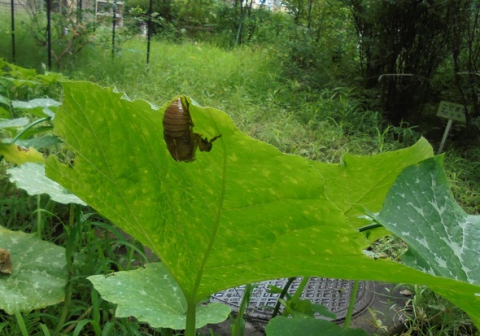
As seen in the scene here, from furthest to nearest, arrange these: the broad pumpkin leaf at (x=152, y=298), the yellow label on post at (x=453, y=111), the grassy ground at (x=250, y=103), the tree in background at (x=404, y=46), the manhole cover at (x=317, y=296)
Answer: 1. the tree in background at (x=404, y=46)
2. the yellow label on post at (x=453, y=111)
3. the grassy ground at (x=250, y=103)
4. the manhole cover at (x=317, y=296)
5. the broad pumpkin leaf at (x=152, y=298)

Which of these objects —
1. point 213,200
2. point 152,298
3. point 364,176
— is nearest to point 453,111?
point 364,176

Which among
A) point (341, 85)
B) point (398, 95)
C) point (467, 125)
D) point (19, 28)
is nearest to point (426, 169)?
point (467, 125)

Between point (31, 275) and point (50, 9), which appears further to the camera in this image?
point (50, 9)

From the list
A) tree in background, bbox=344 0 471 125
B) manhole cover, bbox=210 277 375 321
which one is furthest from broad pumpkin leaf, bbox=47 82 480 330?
tree in background, bbox=344 0 471 125

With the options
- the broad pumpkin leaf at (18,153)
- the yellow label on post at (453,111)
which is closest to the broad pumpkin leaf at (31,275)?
the broad pumpkin leaf at (18,153)

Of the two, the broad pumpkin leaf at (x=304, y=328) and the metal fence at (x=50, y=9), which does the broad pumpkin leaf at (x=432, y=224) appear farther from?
the metal fence at (x=50, y=9)

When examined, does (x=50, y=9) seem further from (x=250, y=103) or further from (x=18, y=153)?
(x=18, y=153)
